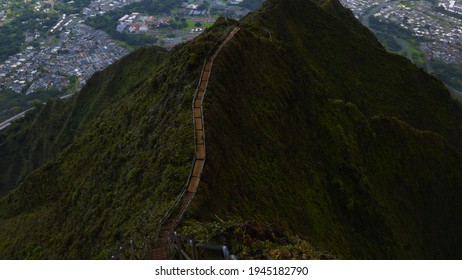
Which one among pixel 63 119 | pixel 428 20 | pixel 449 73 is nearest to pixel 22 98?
pixel 63 119

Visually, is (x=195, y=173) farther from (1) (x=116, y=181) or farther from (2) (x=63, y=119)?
(2) (x=63, y=119)

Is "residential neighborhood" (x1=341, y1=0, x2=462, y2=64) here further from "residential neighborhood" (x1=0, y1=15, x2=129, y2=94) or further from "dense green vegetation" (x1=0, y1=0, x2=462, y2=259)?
"residential neighborhood" (x1=0, y1=15, x2=129, y2=94)

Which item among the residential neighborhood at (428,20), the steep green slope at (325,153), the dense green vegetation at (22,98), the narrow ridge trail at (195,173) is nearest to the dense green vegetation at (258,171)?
the steep green slope at (325,153)

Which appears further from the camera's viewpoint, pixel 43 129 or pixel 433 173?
pixel 43 129

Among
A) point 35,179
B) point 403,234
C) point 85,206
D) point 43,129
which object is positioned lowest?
point 43,129

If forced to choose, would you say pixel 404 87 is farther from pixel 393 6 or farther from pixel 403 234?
pixel 393 6

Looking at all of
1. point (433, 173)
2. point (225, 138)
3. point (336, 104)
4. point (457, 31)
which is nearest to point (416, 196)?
point (433, 173)

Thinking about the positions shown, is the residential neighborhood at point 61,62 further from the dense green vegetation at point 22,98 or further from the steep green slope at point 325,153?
the steep green slope at point 325,153

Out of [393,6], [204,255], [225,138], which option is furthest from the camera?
[393,6]
